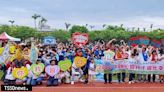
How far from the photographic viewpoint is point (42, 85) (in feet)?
55.6

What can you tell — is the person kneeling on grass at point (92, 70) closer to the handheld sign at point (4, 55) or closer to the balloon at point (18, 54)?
the balloon at point (18, 54)

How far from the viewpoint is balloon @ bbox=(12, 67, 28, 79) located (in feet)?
55.6

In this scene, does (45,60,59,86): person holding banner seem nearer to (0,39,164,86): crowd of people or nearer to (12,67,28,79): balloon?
(0,39,164,86): crowd of people

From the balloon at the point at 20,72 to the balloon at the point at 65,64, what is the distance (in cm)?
135

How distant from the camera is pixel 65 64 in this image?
17.4 meters

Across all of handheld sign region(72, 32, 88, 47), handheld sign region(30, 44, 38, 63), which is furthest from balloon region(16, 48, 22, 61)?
handheld sign region(72, 32, 88, 47)

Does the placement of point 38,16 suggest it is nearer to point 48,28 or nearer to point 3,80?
point 48,28

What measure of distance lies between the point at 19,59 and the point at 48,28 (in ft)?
299

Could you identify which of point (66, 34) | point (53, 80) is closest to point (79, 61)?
point (53, 80)

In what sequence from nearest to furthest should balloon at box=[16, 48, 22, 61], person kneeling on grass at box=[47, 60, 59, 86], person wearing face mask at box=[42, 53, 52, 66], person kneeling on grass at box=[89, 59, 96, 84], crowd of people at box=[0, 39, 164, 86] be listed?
person kneeling on grass at box=[47, 60, 59, 86] < crowd of people at box=[0, 39, 164, 86] < person wearing face mask at box=[42, 53, 52, 66] < balloon at box=[16, 48, 22, 61] < person kneeling on grass at box=[89, 59, 96, 84]

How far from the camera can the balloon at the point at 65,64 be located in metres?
17.3

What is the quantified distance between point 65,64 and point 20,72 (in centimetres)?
178

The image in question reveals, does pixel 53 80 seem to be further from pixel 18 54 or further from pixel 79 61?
pixel 18 54

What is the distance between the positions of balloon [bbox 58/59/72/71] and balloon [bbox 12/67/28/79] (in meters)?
1.35
